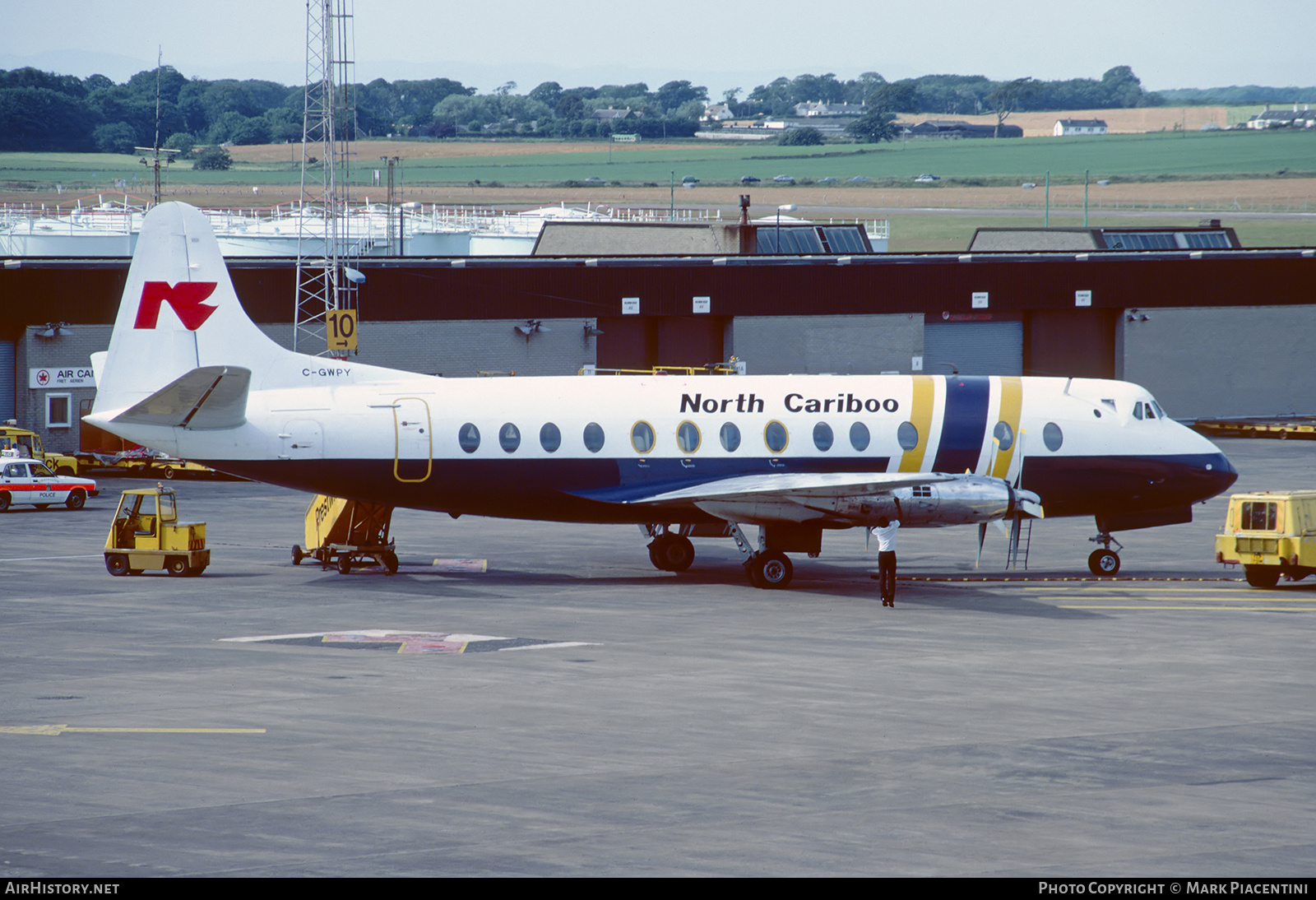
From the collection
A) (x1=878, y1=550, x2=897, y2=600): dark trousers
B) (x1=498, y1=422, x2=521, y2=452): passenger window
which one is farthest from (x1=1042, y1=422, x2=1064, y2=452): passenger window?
→ (x1=498, y1=422, x2=521, y2=452): passenger window

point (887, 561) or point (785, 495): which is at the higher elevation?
point (785, 495)

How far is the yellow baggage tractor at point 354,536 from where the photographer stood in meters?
34.8

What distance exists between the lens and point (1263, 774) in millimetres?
17391

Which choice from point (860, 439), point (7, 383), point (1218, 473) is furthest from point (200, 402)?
point (7, 383)

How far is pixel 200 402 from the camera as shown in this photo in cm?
3166

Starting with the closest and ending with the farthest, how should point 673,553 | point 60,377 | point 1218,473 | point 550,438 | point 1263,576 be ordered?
point 550,438, point 1263,576, point 1218,473, point 673,553, point 60,377

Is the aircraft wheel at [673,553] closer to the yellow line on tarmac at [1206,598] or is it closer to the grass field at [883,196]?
the yellow line on tarmac at [1206,598]

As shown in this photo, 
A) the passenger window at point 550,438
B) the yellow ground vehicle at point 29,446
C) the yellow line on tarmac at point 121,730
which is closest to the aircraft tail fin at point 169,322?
the passenger window at point 550,438

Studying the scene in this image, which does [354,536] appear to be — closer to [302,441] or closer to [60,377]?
[302,441]

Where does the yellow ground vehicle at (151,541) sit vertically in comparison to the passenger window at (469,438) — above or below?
below

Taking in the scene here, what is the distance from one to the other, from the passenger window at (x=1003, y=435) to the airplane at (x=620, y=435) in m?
0.06

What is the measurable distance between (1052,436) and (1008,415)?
121cm

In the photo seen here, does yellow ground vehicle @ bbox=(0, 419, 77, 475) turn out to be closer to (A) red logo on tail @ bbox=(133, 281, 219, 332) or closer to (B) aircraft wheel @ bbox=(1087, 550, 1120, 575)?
(A) red logo on tail @ bbox=(133, 281, 219, 332)
